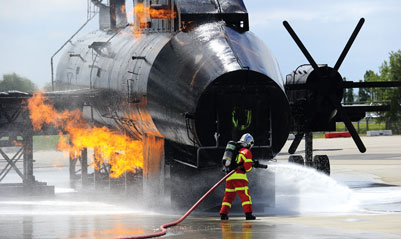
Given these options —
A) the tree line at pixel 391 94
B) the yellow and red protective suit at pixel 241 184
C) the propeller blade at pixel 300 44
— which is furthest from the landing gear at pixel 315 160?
the tree line at pixel 391 94

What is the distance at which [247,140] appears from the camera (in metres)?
16.2

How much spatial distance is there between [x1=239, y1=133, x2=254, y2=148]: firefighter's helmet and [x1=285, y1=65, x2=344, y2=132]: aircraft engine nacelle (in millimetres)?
6362

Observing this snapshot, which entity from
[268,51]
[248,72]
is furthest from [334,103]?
[248,72]

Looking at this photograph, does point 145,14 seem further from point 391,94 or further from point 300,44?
point 391,94

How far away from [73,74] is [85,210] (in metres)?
7.89

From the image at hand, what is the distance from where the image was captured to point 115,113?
71.3ft

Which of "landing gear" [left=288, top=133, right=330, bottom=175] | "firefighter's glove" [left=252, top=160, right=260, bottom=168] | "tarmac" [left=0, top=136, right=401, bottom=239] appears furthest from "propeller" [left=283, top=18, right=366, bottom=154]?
"firefighter's glove" [left=252, top=160, right=260, bottom=168]

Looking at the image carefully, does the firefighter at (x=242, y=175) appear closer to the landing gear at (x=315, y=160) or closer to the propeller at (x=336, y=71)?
the propeller at (x=336, y=71)

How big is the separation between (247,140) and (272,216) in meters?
1.85

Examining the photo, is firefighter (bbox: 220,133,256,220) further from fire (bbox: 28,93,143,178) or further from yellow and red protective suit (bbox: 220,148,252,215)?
fire (bbox: 28,93,143,178)

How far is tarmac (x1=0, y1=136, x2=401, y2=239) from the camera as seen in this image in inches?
541

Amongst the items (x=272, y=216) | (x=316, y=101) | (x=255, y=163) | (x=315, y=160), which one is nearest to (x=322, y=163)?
(x=315, y=160)

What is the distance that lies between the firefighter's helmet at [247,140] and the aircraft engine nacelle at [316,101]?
20.9 feet

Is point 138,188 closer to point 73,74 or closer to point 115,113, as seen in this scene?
point 115,113
